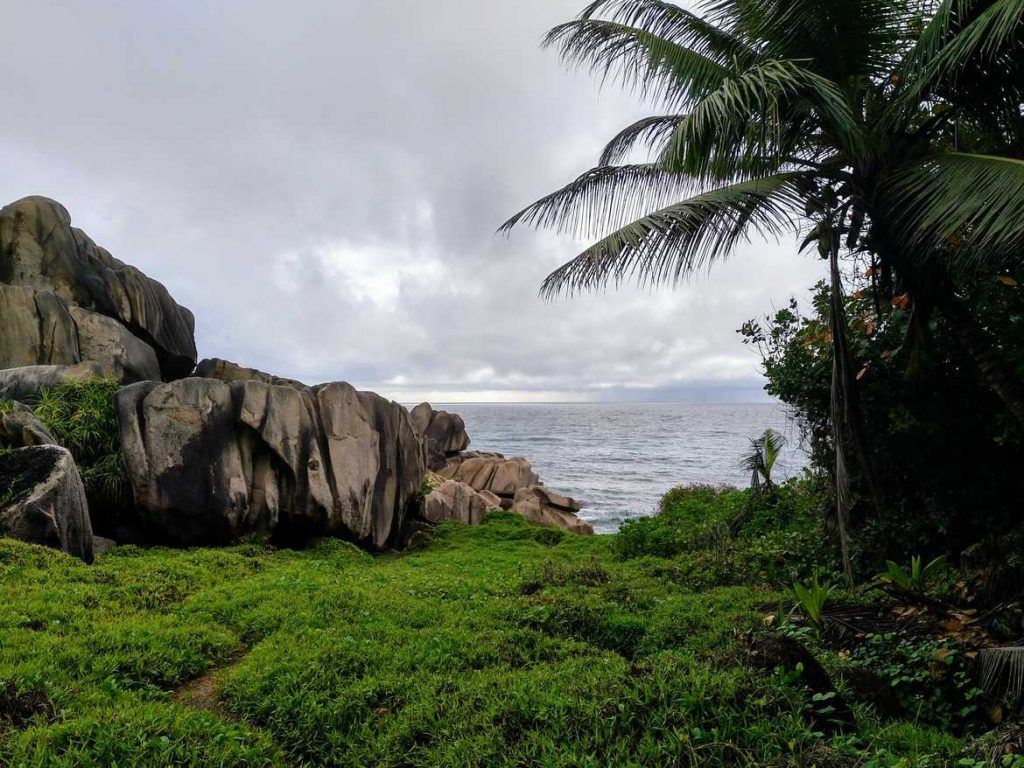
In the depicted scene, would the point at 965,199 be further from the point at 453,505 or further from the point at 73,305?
the point at 73,305

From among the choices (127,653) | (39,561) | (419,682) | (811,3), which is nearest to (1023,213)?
(811,3)

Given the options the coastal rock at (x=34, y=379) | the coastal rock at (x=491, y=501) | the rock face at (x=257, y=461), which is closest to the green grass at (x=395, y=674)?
the rock face at (x=257, y=461)

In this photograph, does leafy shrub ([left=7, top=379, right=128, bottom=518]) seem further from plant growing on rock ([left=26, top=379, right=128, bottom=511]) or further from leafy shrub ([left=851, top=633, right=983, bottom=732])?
leafy shrub ([left=851, top=633, right=983, bottom=732])

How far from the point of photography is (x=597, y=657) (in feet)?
17.7

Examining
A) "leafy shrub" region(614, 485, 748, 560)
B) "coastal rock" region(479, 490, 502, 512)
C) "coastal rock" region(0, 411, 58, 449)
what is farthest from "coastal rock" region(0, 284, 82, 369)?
"leafy shrub" region(614, 485, 748, 560)

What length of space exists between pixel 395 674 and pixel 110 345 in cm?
1906

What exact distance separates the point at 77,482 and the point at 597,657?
27.4 feet

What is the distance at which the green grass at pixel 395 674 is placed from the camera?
3.55 meters

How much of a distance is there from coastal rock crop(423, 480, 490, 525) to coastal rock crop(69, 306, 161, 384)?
35.3 ft

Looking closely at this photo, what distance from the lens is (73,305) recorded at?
19156 mm

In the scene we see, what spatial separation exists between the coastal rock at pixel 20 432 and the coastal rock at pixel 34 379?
3.16 metres

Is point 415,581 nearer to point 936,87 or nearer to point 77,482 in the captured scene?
point 77,482

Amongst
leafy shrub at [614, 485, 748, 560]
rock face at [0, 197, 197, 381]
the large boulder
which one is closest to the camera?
leafy shrub at [614, 485, 748, 560]

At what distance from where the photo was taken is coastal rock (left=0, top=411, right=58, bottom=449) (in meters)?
9.47
